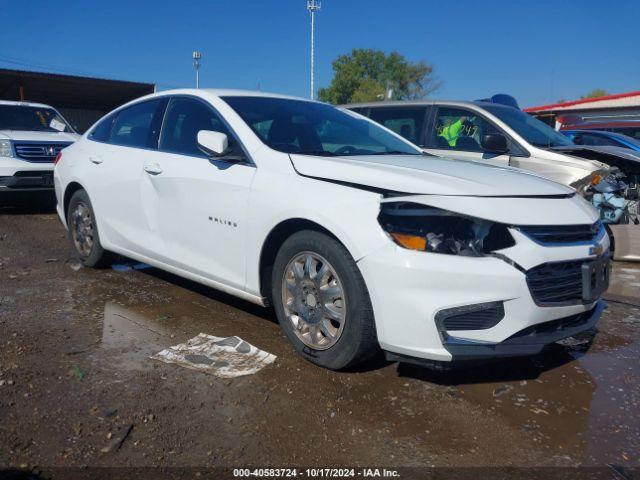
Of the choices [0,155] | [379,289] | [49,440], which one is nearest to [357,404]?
[379,289]

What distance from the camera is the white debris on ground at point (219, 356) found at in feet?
10.9

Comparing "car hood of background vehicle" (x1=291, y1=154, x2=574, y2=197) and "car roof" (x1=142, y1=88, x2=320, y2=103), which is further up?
"car roof" (x1=142, y1=88, x2=320, y2=103)

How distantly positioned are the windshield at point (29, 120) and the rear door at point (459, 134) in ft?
21.3

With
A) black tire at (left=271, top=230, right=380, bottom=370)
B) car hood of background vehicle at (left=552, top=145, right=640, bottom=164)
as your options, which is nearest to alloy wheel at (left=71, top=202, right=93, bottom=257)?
black tire at (left=271, top=230, right=380, bottom=370)

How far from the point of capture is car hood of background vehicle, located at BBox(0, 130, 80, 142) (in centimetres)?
861

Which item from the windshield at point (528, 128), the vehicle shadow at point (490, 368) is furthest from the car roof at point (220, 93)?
the windshield at point (528, 128)

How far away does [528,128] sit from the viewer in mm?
6746

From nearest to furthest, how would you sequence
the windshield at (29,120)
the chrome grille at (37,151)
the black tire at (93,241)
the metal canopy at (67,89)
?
the black tire at (93,241) → the chrome grille at (37,151) → the windshield at (29,120) → the metal canopy at (67,89)

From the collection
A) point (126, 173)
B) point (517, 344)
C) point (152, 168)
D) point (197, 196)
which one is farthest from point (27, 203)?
point (517, 344)

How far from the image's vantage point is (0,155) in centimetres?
847

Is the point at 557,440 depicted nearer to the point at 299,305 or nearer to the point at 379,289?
the point at 379,289

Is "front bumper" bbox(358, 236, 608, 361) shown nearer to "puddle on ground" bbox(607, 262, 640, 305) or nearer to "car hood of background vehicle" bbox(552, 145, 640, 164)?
"puddle on ground" bbox(607, 262, 640, 305)

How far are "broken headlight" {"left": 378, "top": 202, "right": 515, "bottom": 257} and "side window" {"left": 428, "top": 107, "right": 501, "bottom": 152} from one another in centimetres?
384

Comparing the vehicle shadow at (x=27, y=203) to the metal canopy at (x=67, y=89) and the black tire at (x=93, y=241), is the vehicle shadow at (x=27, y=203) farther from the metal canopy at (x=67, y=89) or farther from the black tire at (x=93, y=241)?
the metal canopy at (x=67, y=89)
